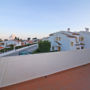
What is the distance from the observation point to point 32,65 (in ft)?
6.99

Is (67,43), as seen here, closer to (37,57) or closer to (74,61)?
(74,61)

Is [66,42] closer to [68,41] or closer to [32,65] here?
[68,41]

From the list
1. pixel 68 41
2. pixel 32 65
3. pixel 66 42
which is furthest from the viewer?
pixel 66 42

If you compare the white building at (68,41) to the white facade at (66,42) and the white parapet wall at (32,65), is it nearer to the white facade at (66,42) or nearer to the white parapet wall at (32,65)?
the white facade at (66,42)

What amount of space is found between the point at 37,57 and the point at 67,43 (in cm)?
1010

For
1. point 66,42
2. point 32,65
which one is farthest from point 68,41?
point 32,65

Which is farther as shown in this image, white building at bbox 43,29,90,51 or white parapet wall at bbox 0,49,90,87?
white building at bbox 43,29,90,51

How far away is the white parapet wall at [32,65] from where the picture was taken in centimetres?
177

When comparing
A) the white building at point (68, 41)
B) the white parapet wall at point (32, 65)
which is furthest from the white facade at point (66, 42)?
the white parapet wall at point (32, 65)

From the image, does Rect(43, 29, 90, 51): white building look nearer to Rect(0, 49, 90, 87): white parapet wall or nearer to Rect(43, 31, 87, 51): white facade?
Rect(43, 31, 87, 51): white facade

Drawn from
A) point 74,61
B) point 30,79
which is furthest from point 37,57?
point 74,61

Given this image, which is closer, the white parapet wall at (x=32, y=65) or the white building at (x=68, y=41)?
the white parapet wall at (x=32, y=65)

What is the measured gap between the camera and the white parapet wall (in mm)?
1774

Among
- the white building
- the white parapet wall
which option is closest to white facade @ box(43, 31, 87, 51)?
the white building
